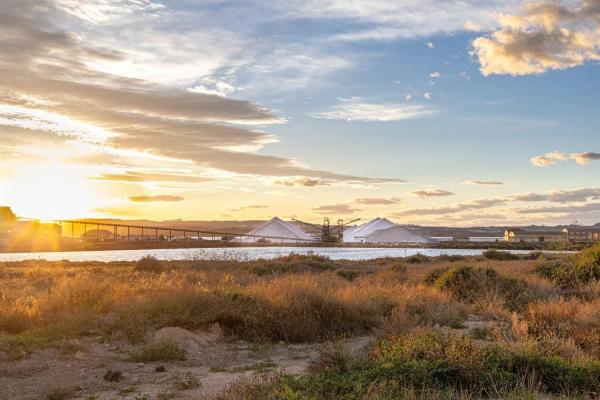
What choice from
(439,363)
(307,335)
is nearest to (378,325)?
(307,335)

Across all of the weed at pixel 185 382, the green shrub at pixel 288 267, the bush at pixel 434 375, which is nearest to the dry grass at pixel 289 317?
the bush at pixel 434 375

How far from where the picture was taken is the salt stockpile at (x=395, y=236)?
154 metres

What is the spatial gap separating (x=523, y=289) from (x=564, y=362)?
11.4m

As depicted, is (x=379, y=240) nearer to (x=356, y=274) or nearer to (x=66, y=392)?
(x=356, y=274)

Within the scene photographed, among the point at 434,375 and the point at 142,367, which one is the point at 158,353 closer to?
the point at 142,367

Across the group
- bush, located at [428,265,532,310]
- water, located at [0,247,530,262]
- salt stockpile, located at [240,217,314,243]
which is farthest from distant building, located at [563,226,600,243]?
bush, located at [428,265,532,310]

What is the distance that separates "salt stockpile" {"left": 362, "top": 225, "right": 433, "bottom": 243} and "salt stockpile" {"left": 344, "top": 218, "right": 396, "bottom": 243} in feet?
7.73

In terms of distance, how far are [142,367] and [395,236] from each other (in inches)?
5776

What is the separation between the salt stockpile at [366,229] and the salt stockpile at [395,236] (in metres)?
2.36

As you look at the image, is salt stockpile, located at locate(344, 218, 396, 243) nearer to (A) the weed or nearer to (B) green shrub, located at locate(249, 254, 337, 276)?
(B) green shrub, located at locate(249, 254, 337, 276)

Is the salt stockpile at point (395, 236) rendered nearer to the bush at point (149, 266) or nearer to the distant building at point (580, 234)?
the distant building at point (580, 234)

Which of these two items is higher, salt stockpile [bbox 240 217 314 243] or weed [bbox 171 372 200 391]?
salt stockpile [bbox 240 217 314 243]

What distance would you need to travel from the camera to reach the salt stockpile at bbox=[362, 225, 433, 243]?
154 m

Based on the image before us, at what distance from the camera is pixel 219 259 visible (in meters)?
44.7
